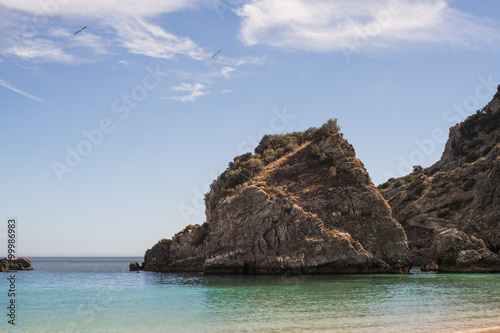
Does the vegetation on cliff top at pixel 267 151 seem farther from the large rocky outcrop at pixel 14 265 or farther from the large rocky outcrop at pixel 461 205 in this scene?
the large rocky outcrop at pixel 14 265

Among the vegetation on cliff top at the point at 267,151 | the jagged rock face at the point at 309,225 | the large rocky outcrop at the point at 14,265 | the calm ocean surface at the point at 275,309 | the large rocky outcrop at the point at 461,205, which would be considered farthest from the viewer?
the large rocky outcrop at the point at 14,265

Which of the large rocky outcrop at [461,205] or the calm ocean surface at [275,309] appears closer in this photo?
the calm ocean surface at [275,309]

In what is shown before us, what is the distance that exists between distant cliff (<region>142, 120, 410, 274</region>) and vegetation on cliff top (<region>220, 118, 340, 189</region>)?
0.66 ft

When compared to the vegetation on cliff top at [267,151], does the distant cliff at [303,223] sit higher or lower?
lower

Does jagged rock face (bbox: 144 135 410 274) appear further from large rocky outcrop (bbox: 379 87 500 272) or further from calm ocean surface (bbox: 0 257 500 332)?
calm ocean surface (bbox: 0 257 500 332)

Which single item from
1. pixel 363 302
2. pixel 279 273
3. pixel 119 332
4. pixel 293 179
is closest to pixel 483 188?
pixel 293 179

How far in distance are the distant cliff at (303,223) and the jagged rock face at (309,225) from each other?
106 millimetres

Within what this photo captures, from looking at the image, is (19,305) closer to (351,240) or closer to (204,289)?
(204,289)

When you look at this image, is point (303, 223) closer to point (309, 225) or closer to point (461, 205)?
point (309, 225)

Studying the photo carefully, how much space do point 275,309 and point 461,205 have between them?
50089 millimetres

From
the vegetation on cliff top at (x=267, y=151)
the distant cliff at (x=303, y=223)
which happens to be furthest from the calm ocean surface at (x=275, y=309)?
→ the vegetation on cliff top at (x=267, y=151)

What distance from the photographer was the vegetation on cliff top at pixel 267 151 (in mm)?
63112

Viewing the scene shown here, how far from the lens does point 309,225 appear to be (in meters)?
51.2

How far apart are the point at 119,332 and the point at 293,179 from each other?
40.6 metres
